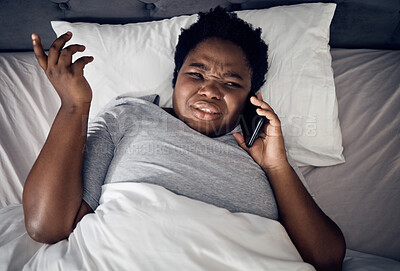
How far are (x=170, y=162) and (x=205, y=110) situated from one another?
19 cm

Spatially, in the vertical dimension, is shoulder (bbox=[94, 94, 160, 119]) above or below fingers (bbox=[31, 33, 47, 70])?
below

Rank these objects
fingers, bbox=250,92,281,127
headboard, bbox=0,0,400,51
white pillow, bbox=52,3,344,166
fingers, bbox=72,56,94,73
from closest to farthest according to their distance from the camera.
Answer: fingers, bbox=72,56,94,73
fingers, bbox=250,92,281,127
white pillow, bbox=52,3,344,166
headboard, bbox=0,0,400,51

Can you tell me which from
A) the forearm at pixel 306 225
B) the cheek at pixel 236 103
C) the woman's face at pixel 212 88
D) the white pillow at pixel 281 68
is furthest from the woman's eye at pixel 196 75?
the forearm at pixel 306 225

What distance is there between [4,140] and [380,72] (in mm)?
1357

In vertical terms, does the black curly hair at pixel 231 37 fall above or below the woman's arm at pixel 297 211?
above

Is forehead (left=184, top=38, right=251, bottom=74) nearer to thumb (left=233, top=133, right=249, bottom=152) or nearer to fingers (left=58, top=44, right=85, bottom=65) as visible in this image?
thumb (left=233, top=133, right=249, bottom=152)

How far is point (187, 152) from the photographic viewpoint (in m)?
0.79

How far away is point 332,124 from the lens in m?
1.03

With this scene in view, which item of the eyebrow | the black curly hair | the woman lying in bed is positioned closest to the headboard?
the black curly hair

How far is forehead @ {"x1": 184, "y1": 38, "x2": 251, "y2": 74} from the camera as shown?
2.85 feet

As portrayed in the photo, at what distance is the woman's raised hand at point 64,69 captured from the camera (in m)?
0.68

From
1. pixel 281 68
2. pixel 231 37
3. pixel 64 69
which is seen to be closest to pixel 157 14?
pixel 231 37

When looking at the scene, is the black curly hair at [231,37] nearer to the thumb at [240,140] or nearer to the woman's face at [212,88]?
the woman's face at [212,88]

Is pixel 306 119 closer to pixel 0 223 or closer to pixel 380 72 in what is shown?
pixel 380 72
